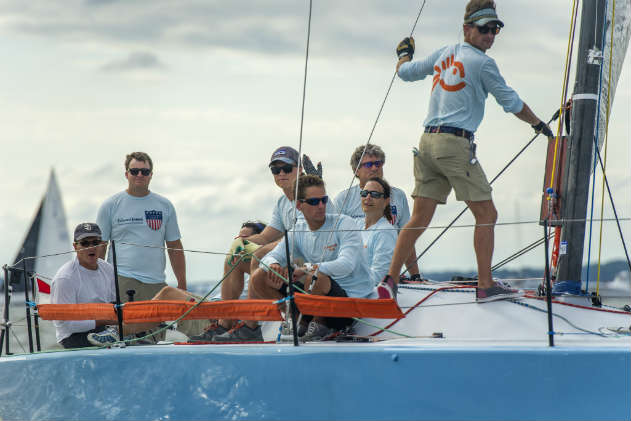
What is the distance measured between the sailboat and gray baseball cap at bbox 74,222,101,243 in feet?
2.76

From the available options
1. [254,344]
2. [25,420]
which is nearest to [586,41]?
[254,344]

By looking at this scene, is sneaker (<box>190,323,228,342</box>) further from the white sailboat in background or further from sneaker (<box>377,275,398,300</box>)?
the white sailboat in background

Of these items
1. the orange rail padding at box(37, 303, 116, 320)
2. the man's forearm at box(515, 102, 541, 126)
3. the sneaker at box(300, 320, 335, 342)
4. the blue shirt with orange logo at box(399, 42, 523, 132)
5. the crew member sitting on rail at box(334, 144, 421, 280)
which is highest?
the blue shirt with orange logo at box(399, 42, 523, 132)

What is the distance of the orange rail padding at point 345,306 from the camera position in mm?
4680

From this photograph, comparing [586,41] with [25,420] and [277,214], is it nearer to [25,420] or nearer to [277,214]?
[277,214]

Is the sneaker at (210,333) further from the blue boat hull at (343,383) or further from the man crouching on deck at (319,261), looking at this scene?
the blue boat hull at (343,383)

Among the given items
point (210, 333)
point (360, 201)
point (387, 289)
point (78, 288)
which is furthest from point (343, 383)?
point (360, 201)

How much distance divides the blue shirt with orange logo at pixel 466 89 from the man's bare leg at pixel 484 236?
487 mm

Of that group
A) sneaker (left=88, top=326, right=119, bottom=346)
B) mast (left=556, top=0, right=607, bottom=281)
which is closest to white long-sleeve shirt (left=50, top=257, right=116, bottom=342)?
sneaker (left=88, top=326, right=119, bottom=346)

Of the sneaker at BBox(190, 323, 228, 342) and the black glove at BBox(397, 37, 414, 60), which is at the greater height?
the black glove at BBox(397, 37, 414, 60)

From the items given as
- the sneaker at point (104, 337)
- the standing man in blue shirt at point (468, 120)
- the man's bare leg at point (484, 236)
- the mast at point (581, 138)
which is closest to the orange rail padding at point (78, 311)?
the sneaker at point (104, 337)

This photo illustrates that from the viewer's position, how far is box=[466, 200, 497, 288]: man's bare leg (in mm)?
5258

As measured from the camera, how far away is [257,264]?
5.43m

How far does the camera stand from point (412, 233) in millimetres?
5461
